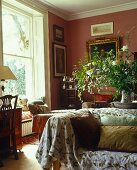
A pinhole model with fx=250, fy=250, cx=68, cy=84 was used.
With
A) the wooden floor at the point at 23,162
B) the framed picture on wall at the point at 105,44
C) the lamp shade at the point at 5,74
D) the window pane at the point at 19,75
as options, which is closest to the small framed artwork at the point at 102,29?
the framed picture on wall at the point at 105,44

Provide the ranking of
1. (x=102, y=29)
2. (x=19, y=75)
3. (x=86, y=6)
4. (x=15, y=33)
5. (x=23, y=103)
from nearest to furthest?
(x=23, y=103) → (x=15, y=33) → (x=19, y=75) → (x=86, y=6) → (x=102, y=29)

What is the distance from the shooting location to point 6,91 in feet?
17.6

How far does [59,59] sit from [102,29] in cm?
137

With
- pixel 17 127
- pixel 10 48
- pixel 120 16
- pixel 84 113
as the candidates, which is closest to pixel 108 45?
pixel 120 16

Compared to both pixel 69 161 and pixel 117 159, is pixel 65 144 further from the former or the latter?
pixel 117 159

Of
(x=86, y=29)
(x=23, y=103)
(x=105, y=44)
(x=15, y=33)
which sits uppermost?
(x=86, y=29)

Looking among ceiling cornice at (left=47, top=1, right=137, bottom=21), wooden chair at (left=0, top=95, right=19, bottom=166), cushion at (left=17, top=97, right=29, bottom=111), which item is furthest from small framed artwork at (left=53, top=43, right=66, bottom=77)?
wooden chair at (left=0, top=95, right=19, bottom=166)

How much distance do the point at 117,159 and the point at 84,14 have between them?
17.0 feet

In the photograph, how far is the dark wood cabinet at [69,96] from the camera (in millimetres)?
6234

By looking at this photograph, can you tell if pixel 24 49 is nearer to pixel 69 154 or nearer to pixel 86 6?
pixel 86 6

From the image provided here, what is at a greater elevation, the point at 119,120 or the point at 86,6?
the point at 86,6

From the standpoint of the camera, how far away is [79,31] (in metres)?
6.84

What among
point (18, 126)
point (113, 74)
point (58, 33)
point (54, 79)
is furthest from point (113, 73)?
point (58, 33)

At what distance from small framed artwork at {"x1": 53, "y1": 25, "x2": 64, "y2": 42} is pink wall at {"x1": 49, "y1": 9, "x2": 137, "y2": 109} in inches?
4.6
